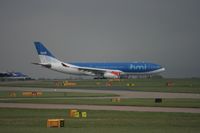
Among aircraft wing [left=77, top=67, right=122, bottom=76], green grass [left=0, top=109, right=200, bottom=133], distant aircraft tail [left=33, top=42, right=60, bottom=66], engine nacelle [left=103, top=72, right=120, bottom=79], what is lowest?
green grass [left=0, top=109, right=200, bottom=133]

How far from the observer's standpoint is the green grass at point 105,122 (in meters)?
22.8

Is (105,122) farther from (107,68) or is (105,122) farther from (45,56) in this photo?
(45,56)

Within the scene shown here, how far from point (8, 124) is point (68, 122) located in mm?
3403

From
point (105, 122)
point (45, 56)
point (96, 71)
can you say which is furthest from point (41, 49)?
point (105, 122)

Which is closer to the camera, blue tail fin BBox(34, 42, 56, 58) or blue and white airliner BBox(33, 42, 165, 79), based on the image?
blue and white airliner BBox(33, 42, 165, 79)

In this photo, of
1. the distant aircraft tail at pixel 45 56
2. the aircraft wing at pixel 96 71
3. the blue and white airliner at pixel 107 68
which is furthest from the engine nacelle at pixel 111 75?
→ the distant aircraft tail at pixel 45 56

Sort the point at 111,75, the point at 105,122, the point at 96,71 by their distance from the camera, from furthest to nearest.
Answer: the point at 96,71, the point at 111,75, the point at 105,122

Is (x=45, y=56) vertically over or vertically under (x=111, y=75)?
over

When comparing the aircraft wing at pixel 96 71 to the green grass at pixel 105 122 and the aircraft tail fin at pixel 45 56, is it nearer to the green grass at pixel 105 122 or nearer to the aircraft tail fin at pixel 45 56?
the aircraft tail fin at pixel 45 56

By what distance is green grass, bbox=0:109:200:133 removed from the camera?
22750mm

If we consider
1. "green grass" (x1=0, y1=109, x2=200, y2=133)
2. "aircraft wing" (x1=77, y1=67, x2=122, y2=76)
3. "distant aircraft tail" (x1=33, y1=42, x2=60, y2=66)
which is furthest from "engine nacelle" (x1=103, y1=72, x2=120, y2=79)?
"green grass" (x1=0, y1=109, x2=200, y2=133)

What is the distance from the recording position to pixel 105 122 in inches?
1032

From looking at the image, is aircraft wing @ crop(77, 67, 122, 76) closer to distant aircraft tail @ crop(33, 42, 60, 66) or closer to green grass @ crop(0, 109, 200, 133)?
distant aircraft tail @ crop(33, 42, 60, 66)

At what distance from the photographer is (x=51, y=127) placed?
78.2 feet
